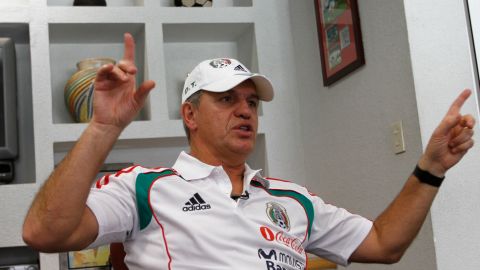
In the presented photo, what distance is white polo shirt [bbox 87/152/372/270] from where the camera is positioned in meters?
1.50

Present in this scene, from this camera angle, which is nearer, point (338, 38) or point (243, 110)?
point (243, 110)

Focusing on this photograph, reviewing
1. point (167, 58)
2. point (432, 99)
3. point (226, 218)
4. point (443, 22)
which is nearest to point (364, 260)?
point (226, 218)

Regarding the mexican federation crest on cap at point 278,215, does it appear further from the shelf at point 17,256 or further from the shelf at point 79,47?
the shelf at point 17,256

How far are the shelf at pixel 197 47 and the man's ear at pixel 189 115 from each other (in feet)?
3.97

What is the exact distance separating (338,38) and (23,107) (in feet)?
4.98

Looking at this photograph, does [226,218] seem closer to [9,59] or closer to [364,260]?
[364,260]

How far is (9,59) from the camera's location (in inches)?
110

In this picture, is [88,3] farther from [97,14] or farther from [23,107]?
[23,107]

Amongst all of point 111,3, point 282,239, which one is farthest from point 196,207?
point 111,3

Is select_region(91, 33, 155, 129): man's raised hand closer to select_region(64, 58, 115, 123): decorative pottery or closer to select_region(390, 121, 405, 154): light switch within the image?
select_region(390, 121, 405, 154): light switch

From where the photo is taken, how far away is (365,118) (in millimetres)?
2410

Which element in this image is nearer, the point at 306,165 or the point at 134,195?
the point at 134,195

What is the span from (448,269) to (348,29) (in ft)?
3.41

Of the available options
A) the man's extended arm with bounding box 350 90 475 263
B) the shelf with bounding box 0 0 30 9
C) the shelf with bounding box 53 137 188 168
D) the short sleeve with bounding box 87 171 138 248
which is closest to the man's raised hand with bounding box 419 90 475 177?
the man's extended arm with bounding box 350 90 475 263
